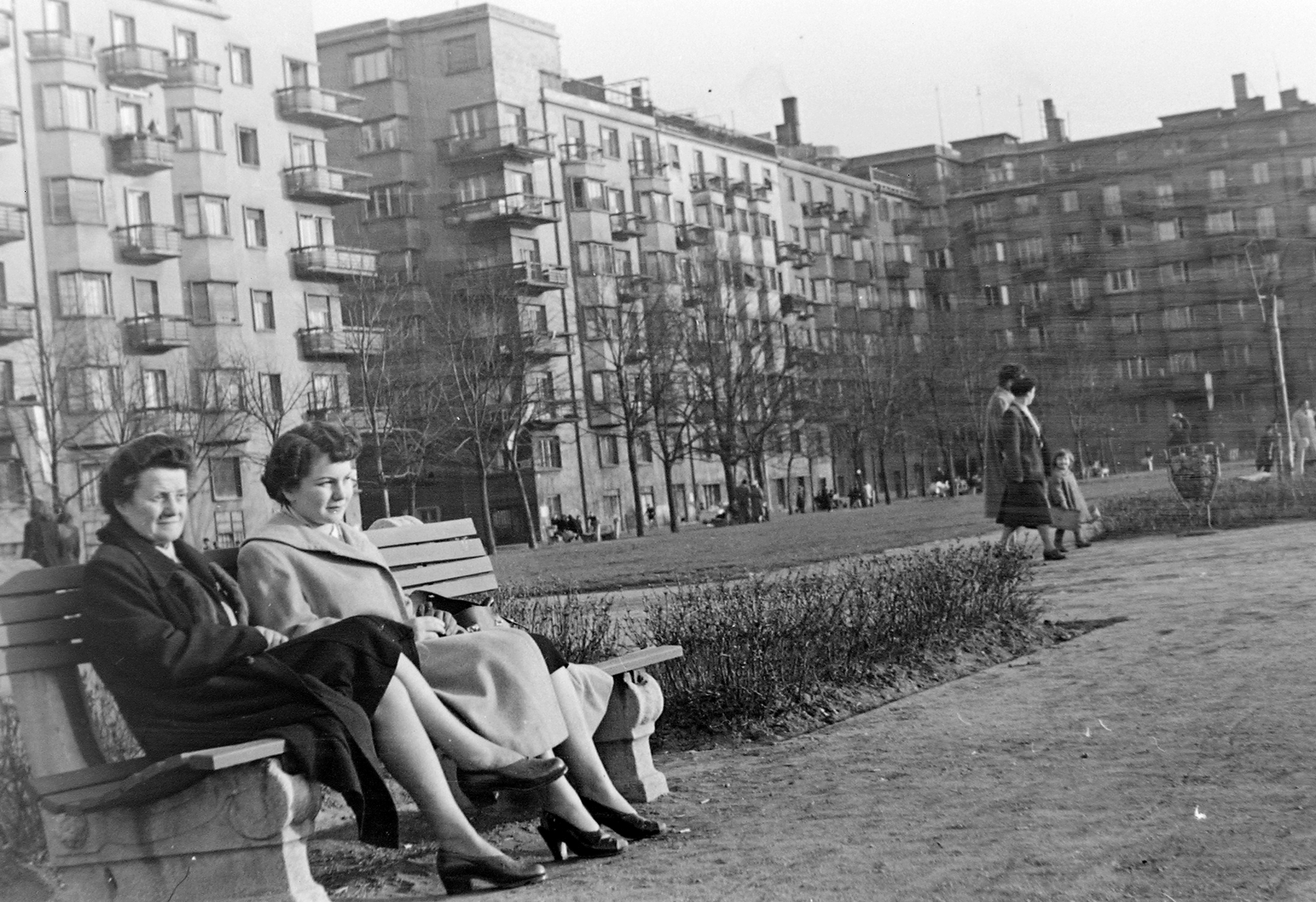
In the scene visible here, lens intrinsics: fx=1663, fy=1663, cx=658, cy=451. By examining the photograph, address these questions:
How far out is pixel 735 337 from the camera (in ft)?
69.3

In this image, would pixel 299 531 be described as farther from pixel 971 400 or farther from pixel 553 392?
pixel 971 400

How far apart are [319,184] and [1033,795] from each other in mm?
3415

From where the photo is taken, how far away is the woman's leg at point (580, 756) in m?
4.82

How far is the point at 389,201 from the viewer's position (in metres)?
7.54

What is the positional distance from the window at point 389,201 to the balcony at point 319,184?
0.86 ft

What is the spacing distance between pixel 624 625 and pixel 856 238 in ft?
33.3

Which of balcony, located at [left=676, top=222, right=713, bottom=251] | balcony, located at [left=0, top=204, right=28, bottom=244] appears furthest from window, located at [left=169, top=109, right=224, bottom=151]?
balcony, located at [left=676, top=222, right=713, bottom=251]

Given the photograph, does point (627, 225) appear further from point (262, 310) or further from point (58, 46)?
point (58, 46)

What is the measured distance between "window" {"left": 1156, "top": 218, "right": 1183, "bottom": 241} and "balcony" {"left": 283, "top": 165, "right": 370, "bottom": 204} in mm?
10638

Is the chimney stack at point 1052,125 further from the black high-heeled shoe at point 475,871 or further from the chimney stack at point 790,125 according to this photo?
the black high-heeled shoe at point 475,871

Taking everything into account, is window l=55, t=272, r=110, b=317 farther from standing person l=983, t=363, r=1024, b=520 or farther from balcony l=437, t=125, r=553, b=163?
standing person l=983, t=363, r=1024, b=520

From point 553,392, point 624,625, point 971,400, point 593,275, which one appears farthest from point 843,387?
point 624,625

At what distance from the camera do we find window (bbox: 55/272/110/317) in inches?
192

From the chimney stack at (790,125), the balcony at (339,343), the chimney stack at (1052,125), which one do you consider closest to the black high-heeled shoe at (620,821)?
the balcony at (339,343)
